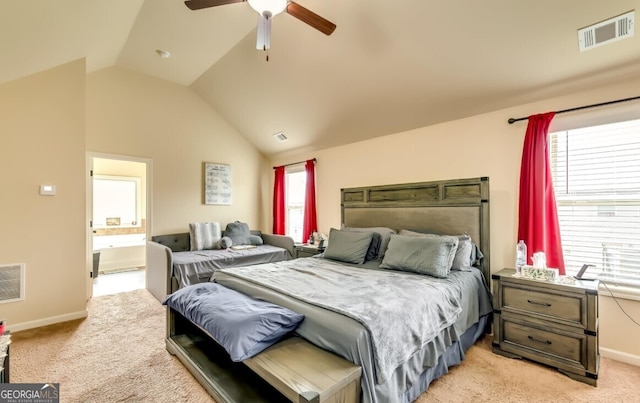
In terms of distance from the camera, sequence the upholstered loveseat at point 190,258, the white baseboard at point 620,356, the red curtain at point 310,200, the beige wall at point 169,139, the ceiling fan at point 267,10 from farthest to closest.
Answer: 1. the red curtain at point 310,200
2. the beige wall at point 169,139
3. the upholstered loveseat at point 190,258
4. the white baseboard at point 620,356
5. the ceiling fan at point 267,10

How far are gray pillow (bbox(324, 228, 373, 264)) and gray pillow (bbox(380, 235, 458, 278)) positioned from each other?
349mm

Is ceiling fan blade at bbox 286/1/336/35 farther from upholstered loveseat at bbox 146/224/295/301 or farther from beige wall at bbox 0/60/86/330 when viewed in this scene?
upholstered loveseat at bbox 146/224/295/301

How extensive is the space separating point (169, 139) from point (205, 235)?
1.67 m

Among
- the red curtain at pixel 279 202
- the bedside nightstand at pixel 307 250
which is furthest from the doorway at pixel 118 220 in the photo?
the bedside nightstand at pixel 307 250

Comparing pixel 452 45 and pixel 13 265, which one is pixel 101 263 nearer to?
pixel 13 265

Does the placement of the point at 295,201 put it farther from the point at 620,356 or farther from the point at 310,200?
the point at 620,356

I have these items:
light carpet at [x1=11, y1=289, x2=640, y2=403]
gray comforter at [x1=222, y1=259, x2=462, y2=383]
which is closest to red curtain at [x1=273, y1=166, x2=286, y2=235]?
gray comforter at [x1=222, y1=259, x2=462, y2=383]

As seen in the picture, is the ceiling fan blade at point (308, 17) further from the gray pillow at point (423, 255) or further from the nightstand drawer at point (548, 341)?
the nightstand drawer at point (548, 341)

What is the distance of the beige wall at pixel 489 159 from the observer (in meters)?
2.39

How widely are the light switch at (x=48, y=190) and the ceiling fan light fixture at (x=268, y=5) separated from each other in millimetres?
2933

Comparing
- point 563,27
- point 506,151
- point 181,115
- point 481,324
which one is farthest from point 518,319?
point 181,115

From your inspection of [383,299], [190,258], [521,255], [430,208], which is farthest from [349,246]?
[190,258]

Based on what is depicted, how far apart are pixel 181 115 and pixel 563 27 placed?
4907 mm

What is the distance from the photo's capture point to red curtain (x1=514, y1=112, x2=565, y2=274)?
2.59 meters
